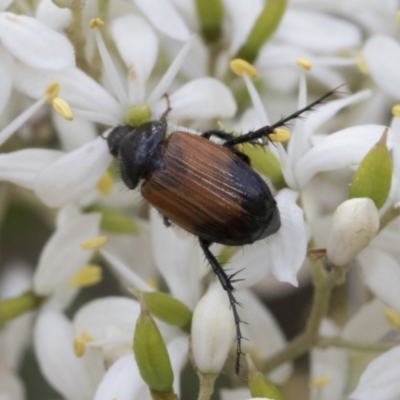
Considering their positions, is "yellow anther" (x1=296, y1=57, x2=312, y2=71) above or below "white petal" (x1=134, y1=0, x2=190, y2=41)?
below

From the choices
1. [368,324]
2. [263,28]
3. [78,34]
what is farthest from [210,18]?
[368,324]

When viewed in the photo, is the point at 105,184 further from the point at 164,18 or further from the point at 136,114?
the point at 164,18

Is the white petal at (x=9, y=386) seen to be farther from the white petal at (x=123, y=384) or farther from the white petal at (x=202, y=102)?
the white petal at (x=202, y=102)

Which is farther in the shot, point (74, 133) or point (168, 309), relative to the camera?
point (74, 133)

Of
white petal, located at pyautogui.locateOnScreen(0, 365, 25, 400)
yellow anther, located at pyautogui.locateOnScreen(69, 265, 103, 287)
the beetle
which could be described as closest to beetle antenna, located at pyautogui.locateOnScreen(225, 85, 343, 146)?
the beetle

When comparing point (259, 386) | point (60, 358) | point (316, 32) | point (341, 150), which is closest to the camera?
point (259, 386)

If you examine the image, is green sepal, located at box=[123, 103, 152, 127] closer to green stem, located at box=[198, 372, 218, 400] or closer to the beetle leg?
the beetle leg

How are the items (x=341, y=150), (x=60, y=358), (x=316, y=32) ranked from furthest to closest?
(x=316, y=32)
(x=60, y=358)
(x=341, y=150)
